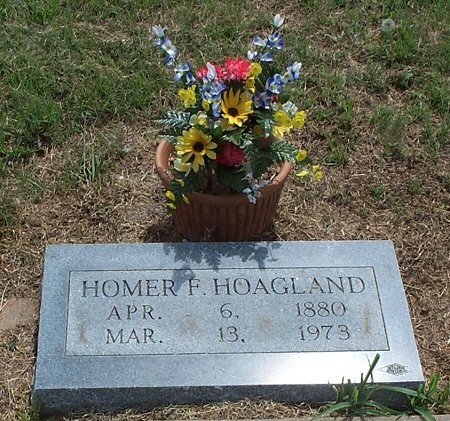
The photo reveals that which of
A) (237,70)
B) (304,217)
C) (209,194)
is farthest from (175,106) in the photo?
(237,70)

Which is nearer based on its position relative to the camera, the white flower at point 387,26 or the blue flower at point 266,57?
the blue flower at point 266,57

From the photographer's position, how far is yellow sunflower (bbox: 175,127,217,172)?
3102 millimetres

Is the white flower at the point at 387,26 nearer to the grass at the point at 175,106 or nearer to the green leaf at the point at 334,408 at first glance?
the grass at the point at 175,106

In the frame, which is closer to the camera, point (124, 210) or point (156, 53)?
point (124, 210)

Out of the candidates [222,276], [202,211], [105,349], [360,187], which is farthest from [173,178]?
[360,187]

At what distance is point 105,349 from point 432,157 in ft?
5.76

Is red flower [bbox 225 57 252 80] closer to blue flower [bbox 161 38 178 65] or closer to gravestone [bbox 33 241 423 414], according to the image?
blue flower [bbox 161 38 178 65]

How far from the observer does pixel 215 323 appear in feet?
Answer: 10.1

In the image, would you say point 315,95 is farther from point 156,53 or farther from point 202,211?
point 202,211

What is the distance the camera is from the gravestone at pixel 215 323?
9.68 ft

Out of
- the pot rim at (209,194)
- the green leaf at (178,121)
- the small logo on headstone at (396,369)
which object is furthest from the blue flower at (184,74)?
the small logo on headstone at (396,369)

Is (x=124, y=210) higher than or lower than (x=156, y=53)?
lower

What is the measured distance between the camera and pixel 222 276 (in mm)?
3215

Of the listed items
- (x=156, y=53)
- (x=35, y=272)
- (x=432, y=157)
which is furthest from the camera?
(x=156, y=53)
